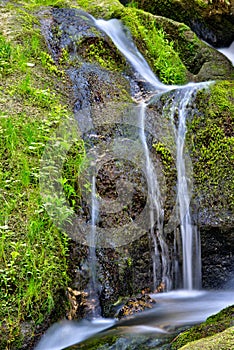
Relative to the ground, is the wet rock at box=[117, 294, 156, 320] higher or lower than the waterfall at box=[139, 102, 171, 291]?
lower

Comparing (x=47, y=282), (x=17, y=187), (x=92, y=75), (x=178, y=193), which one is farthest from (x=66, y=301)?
(x=92, y=75)

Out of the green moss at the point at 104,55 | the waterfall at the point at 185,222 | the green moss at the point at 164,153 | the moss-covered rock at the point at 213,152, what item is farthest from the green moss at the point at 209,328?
the green moss at the point at 104,55

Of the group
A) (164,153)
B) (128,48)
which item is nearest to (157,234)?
(164,153)

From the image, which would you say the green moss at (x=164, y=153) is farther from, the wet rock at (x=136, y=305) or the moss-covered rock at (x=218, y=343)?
the moss-covered rock at (x=218, y=343)

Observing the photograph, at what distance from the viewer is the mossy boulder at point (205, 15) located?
29.6 ft

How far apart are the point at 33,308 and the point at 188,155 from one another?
9.56 feet

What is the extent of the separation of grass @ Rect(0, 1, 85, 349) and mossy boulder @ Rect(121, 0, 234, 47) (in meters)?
4.43

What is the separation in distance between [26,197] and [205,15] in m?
6.70

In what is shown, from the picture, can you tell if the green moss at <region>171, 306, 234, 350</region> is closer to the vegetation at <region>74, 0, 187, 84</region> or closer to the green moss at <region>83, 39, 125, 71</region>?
the green moss at <region>83, 39, 125, 71</region>

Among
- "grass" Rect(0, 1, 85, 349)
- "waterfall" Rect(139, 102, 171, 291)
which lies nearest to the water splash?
"grass" Rect(0, 1, 85, 349)

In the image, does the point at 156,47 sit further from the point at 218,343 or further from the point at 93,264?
the point at 218,343

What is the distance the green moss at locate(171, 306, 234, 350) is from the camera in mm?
3107

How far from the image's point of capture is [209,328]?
10.5 feet

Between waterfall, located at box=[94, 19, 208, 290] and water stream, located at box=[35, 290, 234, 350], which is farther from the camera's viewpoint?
waterfall, located at box=[94, 19, 208, 290]
